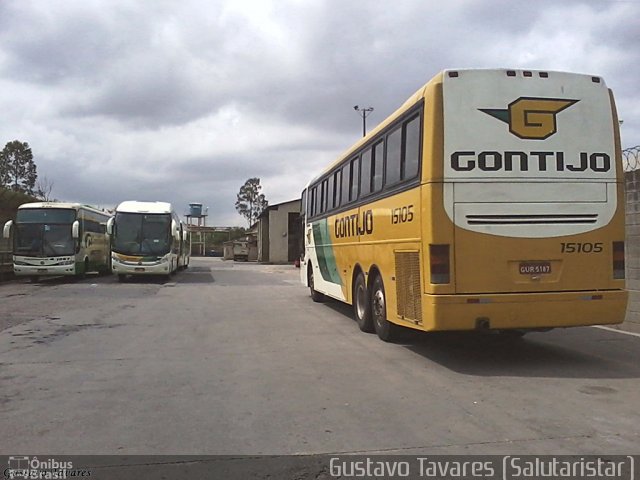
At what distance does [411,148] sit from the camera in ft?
26.7

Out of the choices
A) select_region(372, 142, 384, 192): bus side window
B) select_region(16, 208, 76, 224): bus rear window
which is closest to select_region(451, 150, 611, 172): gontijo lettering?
select_region(372, 142, 384, 192): bus side window

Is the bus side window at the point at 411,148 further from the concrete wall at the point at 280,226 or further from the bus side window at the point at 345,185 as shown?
the concrete wall at the point at 280,226

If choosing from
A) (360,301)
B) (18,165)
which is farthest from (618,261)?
(18,165)

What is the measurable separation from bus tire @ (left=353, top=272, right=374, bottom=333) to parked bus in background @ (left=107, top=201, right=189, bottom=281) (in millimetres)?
15664

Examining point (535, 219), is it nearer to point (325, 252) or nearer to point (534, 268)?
point (534, 268)

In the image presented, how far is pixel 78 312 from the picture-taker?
46.1 feet

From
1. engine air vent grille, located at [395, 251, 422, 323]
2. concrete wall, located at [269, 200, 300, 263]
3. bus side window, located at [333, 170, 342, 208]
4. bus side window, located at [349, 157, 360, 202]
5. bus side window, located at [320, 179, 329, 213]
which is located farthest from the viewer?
concrete wall, located at [269, 200, 300, 263]

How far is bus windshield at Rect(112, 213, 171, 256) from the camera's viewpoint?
2498 cm

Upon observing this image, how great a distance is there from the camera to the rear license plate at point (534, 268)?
24.5 ft

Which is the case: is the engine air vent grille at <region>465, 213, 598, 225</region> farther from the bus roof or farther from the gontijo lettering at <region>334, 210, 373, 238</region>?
the bus roof

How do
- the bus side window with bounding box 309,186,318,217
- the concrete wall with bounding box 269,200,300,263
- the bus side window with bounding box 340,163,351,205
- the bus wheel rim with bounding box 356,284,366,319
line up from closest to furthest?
the bus wheel rim with bounding box 356,284,366,319
the bus side window with bounding box 340,163,351,205
the bus side window with bounding box 309,186,318,217
the concrete wall with bounding box 269,200,300,263

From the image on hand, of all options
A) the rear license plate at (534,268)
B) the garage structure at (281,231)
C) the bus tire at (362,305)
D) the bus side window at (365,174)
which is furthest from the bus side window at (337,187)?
the garage structure at (281,231)

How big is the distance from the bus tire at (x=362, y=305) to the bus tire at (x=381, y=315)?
1.16 feet

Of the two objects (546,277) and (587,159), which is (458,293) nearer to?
(546,277)
